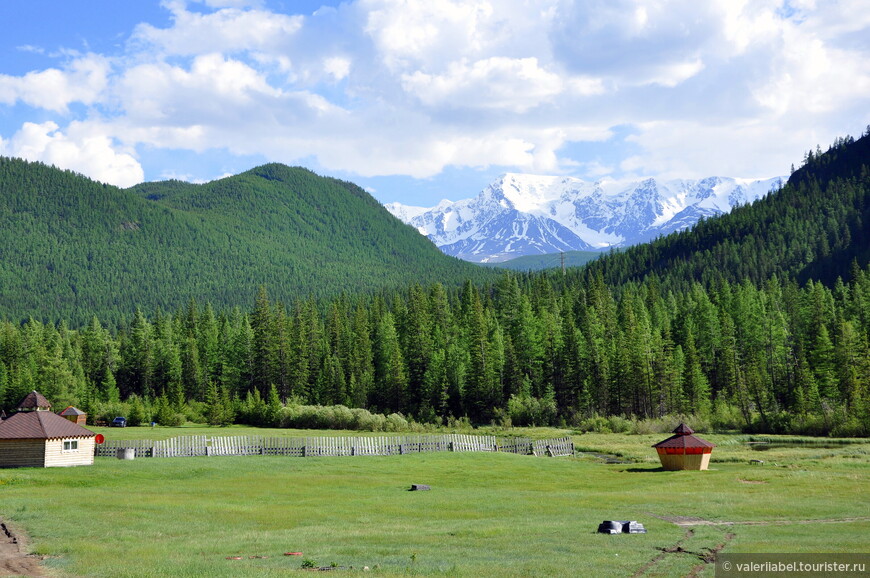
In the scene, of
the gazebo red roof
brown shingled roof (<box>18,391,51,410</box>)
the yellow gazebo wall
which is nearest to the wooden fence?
brown shingled roof (<box>18,391,51,410</box>)

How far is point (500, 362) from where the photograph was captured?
405 feet

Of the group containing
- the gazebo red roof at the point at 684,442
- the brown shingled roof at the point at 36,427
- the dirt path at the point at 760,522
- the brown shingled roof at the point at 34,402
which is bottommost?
the dirt path at the point at 760,522

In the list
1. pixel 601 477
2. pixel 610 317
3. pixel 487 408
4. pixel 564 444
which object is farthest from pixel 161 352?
pixel 601 477

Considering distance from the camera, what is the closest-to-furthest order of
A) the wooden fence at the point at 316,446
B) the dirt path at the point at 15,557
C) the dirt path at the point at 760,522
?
the dirt path at the point at 15,557, the dirt path at the point at 760,522, the wooden fence at the point at 316,446

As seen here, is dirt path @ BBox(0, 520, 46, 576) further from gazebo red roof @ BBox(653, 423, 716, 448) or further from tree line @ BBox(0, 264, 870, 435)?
tree line @ BBox(0, 264, 870, 435)

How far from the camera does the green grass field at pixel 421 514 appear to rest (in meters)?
24.6

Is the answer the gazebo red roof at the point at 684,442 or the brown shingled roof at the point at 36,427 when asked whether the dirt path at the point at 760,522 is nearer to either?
the gazebo red roof at the point at 684,442

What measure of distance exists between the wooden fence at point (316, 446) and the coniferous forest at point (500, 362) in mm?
31524

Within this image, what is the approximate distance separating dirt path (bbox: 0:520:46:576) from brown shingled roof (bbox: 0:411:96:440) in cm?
2416

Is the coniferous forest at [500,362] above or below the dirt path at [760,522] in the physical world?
above

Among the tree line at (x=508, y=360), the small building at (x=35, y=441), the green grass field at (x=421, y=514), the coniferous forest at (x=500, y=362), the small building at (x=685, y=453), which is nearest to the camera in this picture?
the green grass field at (x=421, y=514)

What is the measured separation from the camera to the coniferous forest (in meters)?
107

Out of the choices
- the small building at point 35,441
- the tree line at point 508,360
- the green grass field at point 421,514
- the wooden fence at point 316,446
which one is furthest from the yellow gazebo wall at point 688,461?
the small building at point 35,441

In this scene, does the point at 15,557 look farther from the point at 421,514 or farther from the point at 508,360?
the point at 508,360
